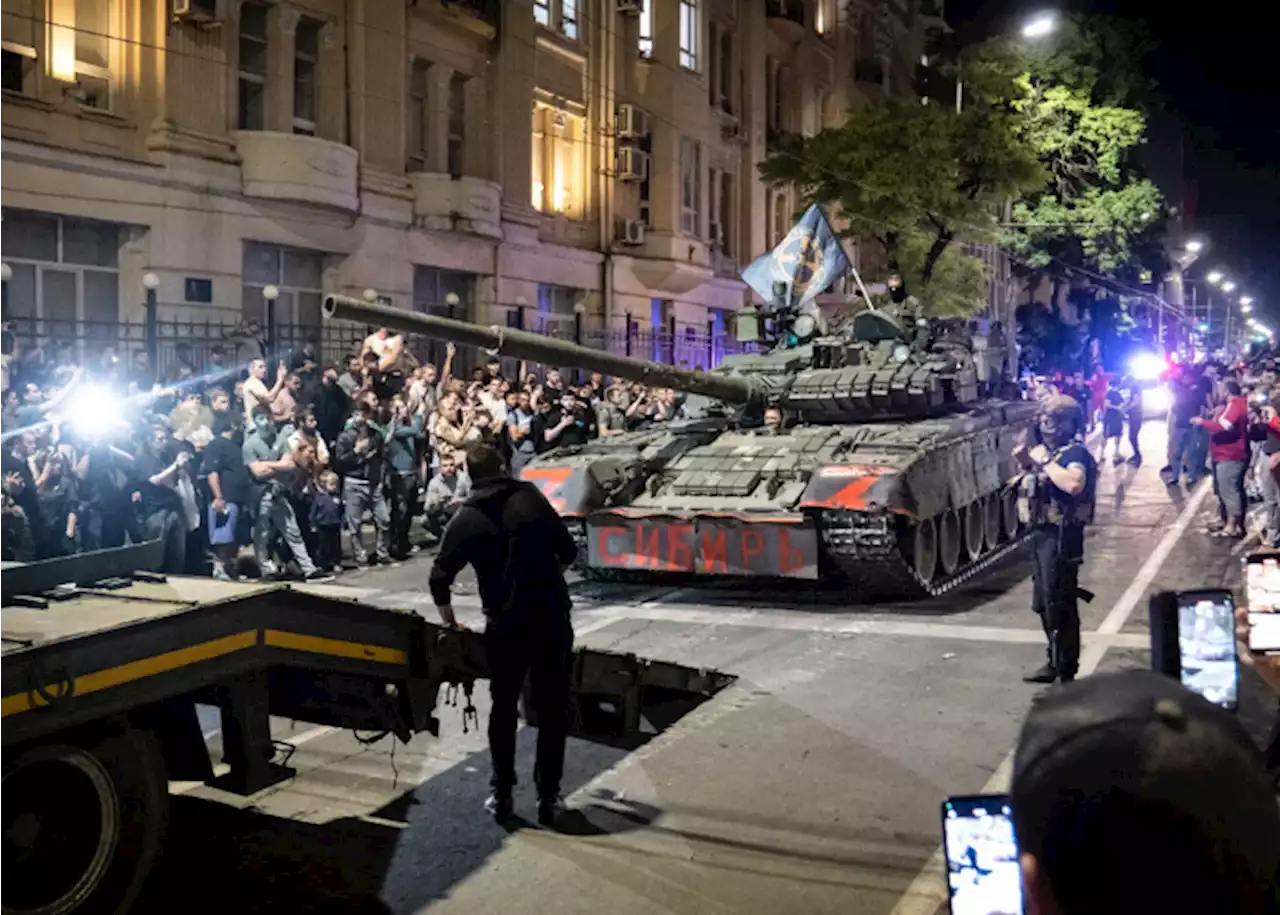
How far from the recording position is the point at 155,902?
17.0ft

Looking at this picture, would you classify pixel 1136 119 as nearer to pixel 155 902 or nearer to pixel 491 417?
pixel 491 417

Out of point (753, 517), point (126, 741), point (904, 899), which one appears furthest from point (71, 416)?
point (904, 899)

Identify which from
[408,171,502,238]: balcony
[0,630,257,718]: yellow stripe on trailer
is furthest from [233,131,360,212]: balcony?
[0,630,257,718]: yellow stripe on trailer

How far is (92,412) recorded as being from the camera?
37.8ft

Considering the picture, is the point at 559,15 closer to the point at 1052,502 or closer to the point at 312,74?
the point at 312,74

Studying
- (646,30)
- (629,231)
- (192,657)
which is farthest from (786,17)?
(192,657)

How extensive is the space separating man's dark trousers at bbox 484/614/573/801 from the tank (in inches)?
124

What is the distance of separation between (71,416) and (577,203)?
16460 mm

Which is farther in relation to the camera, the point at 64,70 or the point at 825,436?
the point at 64,70

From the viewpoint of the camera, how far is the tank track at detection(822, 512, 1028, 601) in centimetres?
1088

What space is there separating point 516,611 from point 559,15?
21.7m

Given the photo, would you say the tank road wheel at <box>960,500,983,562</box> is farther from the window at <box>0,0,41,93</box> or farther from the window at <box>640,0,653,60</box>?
the window at <box>640,0,653,60</box>

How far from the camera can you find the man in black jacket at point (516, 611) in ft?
20.0

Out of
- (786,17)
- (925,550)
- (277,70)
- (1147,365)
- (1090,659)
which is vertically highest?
(786,17)
